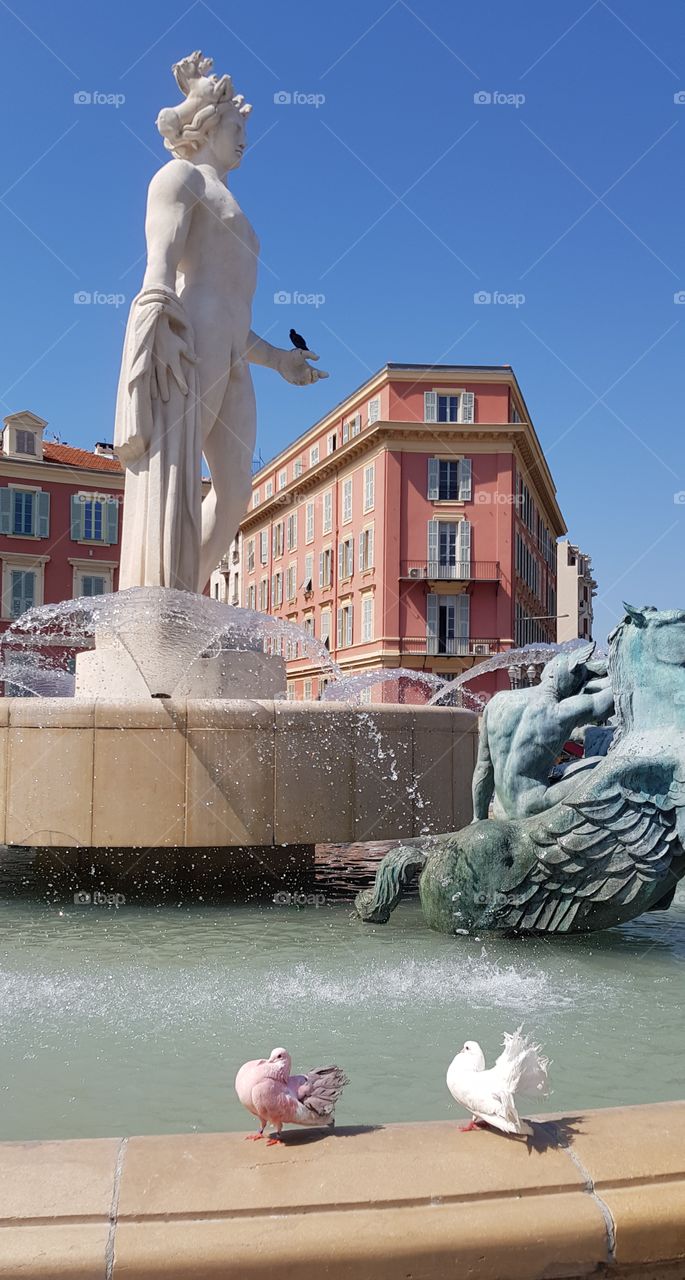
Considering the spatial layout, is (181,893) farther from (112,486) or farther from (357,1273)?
(112,486)

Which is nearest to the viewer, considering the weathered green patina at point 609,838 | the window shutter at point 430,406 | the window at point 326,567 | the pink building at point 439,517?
the weathered green patina at point 609,838

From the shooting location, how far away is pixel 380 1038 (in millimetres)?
3451

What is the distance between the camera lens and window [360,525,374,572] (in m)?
49.1

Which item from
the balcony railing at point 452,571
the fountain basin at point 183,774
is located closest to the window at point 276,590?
the balcony railing at point 452,571

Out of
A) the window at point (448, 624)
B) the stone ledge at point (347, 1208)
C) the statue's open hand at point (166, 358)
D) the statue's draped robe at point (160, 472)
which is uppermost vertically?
the window at point (448, 624)

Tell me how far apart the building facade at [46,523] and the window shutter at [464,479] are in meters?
16.6

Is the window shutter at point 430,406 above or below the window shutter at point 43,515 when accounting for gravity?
above

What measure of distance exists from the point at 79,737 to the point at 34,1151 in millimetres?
4580

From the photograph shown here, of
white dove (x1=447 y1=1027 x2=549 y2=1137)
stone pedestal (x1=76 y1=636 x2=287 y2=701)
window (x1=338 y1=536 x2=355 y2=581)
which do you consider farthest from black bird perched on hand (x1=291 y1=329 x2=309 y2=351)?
window (x1=338 y1=536 x2=355 y2=581)

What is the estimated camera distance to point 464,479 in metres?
47.7

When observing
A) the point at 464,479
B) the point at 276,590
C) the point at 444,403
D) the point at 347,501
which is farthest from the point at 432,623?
the point at 276,590

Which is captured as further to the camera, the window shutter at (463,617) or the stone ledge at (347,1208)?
the window shutter at (463,617)

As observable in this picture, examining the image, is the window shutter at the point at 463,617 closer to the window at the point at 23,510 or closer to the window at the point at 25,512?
the window at the point at 25,512

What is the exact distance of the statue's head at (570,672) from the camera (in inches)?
211
